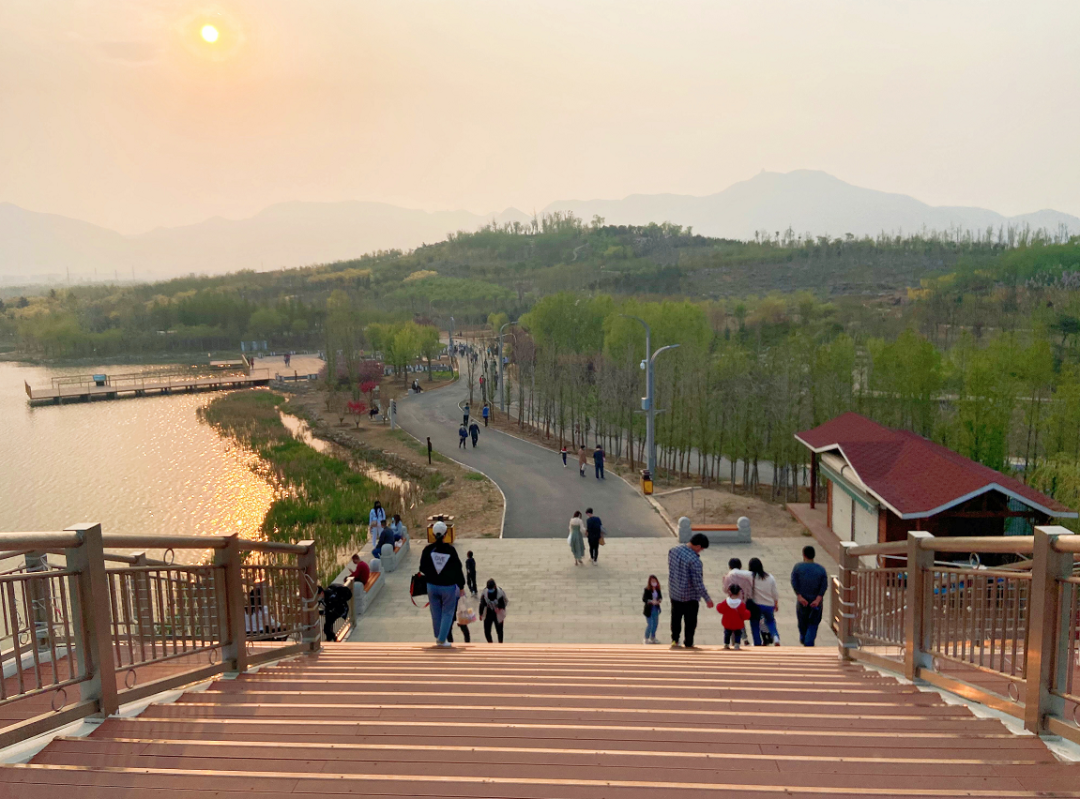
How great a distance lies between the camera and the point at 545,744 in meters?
3.58

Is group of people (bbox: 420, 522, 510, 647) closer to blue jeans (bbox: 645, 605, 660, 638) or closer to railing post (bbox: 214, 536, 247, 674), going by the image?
railing post (bbox: 214, 536, 247, 674)

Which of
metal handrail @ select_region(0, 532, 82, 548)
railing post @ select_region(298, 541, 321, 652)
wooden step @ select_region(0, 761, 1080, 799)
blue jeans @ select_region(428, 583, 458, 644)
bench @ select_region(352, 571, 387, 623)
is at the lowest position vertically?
bench @ select_region(352, 571, 387, 623)

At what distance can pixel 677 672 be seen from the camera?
5.61m

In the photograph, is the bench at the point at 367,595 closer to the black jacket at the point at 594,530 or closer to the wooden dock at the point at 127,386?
the black jacket at the point at 594,530

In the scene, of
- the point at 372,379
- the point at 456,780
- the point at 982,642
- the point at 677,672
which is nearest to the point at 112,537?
the point at 456,780

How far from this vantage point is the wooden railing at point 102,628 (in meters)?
3.71

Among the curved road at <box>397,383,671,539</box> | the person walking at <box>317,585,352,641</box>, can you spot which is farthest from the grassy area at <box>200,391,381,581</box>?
the person walking at <box>317,585,352,641</box>

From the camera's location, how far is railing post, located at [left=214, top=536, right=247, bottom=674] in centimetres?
530

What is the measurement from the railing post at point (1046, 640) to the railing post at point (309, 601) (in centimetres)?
523

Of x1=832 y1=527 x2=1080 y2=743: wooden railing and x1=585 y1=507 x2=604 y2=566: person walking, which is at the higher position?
x1=832 y1=527 x2=1080 y2=743: wooden railing

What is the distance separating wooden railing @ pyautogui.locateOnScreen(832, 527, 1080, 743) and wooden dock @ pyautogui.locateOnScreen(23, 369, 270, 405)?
56.5 meters

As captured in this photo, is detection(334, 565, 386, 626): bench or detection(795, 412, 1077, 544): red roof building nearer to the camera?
detection(334, 565, 386, 626): bench

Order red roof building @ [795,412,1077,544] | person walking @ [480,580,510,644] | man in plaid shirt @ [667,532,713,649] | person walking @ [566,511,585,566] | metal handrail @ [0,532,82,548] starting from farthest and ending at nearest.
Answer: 1. person walking @ [566,511,585,566]
2. red roof building @ [795,412,1077,544]
3. person walking @ [480,580,510,644]
4. man in plaid shirt @ [667,532,713,649]
5. metal handrail @ [0,532,82,548]

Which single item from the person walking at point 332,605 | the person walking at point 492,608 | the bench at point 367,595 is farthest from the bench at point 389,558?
the person walking at point 492,608
